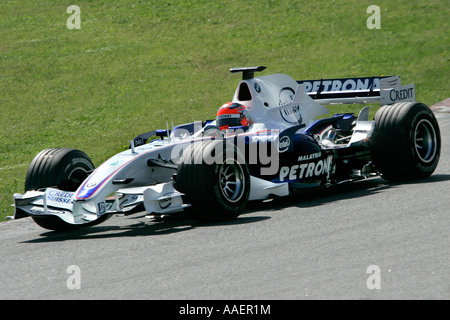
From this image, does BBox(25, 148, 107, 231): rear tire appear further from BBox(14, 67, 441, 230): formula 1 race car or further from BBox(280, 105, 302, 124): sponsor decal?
BBox(280, 105, 302, 124): sponsor decal

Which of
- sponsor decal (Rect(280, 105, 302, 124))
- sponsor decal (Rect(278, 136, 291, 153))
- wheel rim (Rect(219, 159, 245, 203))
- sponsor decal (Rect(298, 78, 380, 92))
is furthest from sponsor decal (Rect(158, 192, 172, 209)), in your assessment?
sponsor decal (Rect(298, 78, 380, 92))

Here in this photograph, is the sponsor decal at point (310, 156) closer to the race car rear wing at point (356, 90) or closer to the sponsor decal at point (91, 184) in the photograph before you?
the race car rear wing at point (356, 90)

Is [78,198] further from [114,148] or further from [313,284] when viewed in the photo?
[114,148]

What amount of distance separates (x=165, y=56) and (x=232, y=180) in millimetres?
17300

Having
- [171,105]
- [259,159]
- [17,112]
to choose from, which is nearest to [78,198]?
[259,159]

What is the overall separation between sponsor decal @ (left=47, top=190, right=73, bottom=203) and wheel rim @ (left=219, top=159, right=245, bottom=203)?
1654 mm

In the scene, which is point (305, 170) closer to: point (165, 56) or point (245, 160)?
point (245, 160)

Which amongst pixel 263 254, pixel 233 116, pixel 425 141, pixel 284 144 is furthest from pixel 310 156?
pixel 263 254

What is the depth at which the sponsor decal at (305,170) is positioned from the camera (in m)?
8.98

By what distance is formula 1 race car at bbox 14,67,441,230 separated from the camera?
7.92 m

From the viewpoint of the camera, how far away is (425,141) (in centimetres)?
985

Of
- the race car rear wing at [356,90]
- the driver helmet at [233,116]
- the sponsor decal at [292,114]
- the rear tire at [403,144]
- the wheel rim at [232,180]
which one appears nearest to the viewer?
the wheel rim at [232,180]

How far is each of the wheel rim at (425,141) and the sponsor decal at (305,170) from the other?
1.24 metres

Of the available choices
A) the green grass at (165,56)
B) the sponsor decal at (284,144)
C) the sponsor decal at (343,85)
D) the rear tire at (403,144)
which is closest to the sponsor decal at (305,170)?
the sponsor decal at (284,144)
